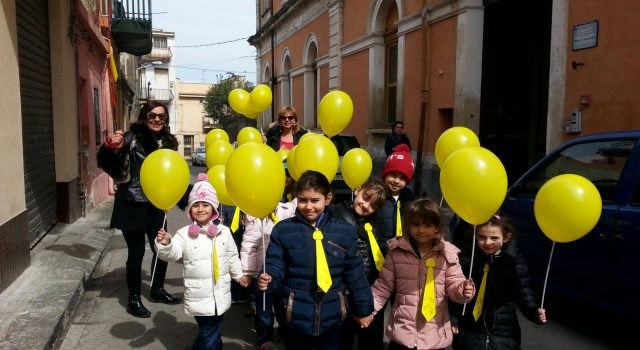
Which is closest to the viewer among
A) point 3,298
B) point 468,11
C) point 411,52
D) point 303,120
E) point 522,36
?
point 3,298

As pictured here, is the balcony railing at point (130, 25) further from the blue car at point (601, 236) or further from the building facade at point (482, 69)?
the blue car at point (601, 236)

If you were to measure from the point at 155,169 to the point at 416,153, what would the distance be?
9.03 meters

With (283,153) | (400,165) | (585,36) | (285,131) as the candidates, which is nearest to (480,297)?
(400,165)

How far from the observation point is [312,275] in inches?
105

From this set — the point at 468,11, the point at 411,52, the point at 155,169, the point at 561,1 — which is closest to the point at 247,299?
the point at 155,169

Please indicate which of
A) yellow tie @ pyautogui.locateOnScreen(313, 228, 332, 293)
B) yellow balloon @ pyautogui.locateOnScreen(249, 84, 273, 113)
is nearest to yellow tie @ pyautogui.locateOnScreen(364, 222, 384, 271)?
yellow tie @ pyautogui.locateOnScreen(313, 228, 332, 293)

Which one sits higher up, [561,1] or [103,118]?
[561,1]

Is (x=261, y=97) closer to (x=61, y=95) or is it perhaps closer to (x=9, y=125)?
(x=9, y=125)

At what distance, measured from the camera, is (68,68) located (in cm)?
766

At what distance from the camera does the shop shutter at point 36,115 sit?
225 inches

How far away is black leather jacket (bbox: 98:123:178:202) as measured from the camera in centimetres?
419

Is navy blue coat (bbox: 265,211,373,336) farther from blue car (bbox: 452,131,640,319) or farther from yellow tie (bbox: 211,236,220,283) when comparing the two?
blue car (bbox: 452,131,640,319)

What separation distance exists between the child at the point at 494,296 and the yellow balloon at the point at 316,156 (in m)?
1.22

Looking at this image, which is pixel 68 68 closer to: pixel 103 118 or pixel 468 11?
pixel 103 118
